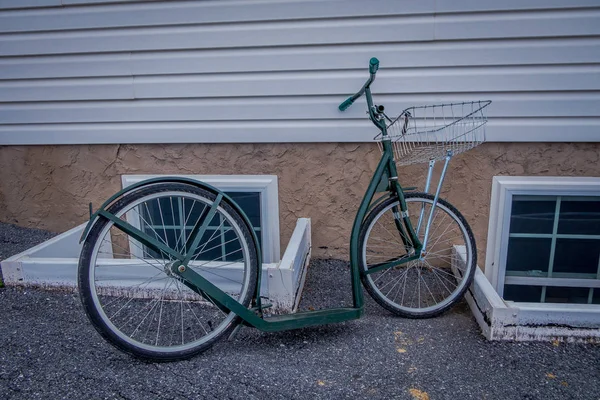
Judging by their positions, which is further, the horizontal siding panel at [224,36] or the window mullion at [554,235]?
the window mullion at [554,235]

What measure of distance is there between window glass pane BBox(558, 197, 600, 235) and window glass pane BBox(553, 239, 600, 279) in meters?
0.12

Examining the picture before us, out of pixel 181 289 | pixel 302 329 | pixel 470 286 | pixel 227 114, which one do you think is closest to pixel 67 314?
pixel 181 289

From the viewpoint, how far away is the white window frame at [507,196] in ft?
11.0

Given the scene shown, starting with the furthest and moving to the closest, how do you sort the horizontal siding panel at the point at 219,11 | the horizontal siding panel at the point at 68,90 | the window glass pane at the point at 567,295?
the window glass pane at the point at 567,295, the horizontal siding panel at the point at 68,90, the horizontal siding panel at the point at 219,11

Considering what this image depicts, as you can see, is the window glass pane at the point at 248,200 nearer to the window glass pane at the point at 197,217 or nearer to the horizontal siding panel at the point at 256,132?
the window glass pane at the point at 197,217

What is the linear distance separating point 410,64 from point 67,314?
277 centimetres

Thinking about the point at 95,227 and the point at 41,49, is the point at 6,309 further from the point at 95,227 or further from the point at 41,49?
the point at 41,49

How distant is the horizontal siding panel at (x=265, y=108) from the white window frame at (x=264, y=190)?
1.50 feet

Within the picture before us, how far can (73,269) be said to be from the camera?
2951 mm

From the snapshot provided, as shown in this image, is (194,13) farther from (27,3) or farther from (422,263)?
(422,263)

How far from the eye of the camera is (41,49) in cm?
358

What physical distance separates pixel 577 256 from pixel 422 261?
1629 mm

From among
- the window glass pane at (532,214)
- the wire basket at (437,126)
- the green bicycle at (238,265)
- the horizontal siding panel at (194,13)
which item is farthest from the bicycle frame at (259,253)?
the window glass pane at (532,214)

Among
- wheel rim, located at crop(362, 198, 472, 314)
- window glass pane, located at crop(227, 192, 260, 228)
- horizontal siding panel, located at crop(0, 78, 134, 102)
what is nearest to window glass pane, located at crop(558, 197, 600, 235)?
wheel rim, located at crop(362, 198, 472, 314)
